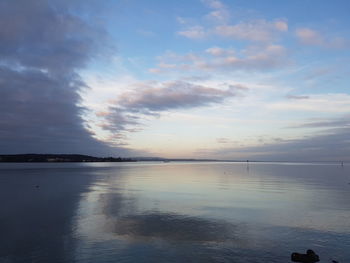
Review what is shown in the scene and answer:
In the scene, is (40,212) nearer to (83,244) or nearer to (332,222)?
(83,244)

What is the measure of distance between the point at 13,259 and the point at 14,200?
58.2 feet

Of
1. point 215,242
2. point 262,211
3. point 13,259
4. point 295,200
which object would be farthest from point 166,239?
point 295,200

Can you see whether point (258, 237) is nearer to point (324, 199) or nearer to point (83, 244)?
point (83, 244)

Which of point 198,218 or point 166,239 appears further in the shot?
point 198,218

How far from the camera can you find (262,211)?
73.9 ft

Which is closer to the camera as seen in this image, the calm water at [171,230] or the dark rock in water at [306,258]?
the dark rock in water at [306,258]

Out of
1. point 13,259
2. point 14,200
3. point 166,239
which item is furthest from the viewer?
point 14,200

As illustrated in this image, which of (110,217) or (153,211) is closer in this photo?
(110,217)

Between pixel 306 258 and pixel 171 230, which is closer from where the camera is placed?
pixel 306 258

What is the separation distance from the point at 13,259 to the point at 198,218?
11038mm

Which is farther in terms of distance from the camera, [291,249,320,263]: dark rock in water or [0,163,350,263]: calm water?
[0,163,350,263]: calm water

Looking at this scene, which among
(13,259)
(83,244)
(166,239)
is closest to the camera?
(13,259)

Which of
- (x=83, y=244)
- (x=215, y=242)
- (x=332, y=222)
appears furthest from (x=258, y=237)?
(x=83, y=244)

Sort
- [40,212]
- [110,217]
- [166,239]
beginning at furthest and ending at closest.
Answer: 1. [40,212]
2. [110,217]
3. [166,239]
